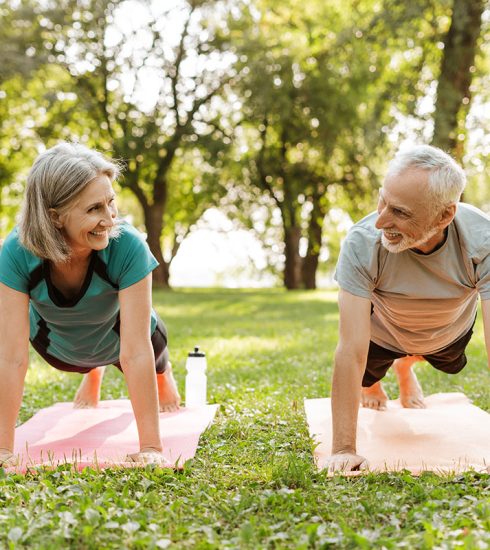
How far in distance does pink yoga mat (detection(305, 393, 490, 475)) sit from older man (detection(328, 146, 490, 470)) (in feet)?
1.00

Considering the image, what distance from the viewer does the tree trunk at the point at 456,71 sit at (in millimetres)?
16078

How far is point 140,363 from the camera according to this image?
368 centimetres

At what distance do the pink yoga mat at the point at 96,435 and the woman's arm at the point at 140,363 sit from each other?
7.3 inches

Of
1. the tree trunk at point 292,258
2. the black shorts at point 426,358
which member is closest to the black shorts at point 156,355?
the black shorts at point 426,358

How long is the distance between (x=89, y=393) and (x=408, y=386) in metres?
2.31

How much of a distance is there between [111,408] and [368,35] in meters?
13.9

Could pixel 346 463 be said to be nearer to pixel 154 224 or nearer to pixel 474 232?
pixel 474 232

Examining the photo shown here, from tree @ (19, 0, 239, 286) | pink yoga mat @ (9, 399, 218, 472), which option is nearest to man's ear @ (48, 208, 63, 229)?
pink yoga mat @ (9, 399, 218, 472)

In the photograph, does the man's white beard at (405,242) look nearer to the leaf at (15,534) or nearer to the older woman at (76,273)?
the older woman at (76,273)

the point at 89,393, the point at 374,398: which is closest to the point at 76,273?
the point at 89,393

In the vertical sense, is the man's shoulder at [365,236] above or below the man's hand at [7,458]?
above

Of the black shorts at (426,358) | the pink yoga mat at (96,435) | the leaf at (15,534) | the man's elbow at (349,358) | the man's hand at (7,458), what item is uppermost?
the man's elbow at (349,358)

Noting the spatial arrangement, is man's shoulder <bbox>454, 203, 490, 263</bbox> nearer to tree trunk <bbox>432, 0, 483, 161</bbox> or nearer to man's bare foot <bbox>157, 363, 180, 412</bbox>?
man's bare foot <bbox>157, 363, 180, 412</bbox>

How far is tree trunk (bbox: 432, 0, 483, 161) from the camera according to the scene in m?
16.1
